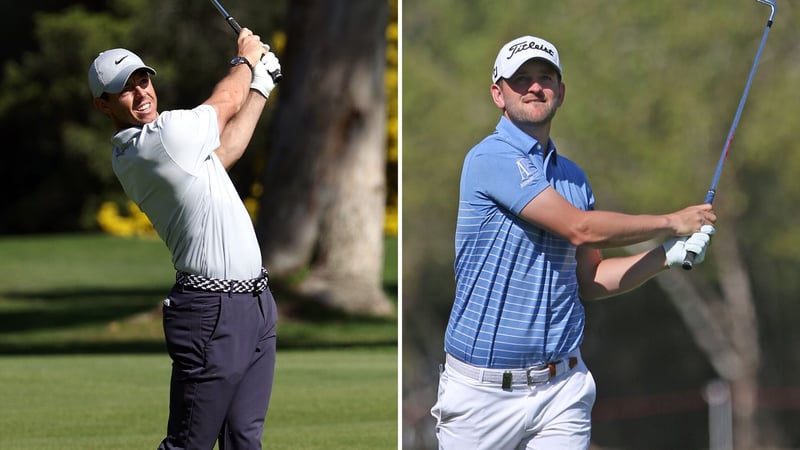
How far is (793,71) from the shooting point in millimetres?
32156

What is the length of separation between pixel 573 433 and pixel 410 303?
32823mm

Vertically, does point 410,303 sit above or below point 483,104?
below

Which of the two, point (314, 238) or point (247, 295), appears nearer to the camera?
point (247, 295)

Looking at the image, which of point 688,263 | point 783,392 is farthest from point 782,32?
point 688,263

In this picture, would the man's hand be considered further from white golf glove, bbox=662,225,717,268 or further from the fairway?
the fairway

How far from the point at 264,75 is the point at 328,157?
485 inches

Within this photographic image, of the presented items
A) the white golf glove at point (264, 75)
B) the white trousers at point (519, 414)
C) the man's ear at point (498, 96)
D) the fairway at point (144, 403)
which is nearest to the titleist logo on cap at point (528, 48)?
the man's ear at point (498, 96)

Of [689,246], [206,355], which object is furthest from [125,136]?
[689,246]

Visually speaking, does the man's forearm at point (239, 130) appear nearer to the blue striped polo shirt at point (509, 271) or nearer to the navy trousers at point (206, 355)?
the navy trousers at point (206, 355)

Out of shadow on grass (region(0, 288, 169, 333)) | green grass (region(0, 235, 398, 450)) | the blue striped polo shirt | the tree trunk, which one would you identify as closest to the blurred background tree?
shadow on grass (region(0, 288, 169, 333))

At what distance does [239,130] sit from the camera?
5.51m

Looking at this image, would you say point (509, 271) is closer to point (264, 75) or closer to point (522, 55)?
point (522, 55)

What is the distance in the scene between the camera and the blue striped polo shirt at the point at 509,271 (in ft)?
16.7

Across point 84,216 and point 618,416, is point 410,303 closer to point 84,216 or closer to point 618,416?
point 618,416
